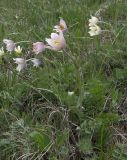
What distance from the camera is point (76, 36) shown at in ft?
11.5

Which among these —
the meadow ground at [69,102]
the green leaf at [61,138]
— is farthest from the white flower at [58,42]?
the green leaf at [61,138]

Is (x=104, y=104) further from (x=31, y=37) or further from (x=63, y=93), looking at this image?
(x=31, y=37)

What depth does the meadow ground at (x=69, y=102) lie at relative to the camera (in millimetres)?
2381

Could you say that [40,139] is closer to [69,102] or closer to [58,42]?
[69,102]

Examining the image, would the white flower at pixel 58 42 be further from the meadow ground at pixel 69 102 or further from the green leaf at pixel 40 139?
the green leaf at pixel 40 139

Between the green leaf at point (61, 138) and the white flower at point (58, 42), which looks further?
the white flower at point (58, 42)

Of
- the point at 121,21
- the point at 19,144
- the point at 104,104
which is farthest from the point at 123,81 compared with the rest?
the point at 121,21

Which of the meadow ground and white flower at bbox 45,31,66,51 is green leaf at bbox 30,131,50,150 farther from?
white flower at bbox 45,31,66,51

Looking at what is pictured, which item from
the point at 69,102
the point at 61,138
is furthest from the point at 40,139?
the point at 69,102

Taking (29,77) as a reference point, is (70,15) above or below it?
above

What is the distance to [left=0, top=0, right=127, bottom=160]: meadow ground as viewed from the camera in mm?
2381

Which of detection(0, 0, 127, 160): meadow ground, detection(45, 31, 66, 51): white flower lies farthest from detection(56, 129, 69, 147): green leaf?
detection(45, 31, 66, 51): white flower

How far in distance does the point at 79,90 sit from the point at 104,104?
0.17 metres

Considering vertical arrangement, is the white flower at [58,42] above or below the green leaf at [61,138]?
above
